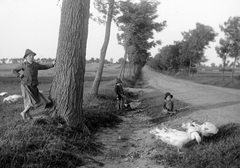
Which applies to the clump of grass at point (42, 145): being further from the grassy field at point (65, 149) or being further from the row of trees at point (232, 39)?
the row of trees at point (232, 39)

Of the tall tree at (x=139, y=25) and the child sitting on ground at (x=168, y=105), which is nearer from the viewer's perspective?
the child sitting on ground at (x=168, y=105)

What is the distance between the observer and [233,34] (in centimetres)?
2955

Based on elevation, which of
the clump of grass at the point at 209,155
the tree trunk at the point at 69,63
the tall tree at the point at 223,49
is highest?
the tall tree at the point at 223,49

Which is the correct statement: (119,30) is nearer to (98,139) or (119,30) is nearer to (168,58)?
(98,139)

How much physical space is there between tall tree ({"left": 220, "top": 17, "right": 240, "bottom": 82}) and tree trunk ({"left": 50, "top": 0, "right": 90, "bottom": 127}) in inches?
1103

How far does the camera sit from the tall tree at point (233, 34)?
29125 millimetres

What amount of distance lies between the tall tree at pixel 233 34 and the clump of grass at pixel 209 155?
2715 centimetres

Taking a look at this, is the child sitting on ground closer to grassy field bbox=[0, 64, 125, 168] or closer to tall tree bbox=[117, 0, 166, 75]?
grassy field bbox=[0, 64, 125, 168]

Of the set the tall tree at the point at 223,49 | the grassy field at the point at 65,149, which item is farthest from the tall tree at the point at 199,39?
the grassy field at the point at 65,149

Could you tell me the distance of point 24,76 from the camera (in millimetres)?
5887

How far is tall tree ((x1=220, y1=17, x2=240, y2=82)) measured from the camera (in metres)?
29.1

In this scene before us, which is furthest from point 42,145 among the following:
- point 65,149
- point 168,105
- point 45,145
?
point 168,105

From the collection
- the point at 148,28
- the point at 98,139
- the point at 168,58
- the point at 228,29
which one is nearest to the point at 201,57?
the point at 228,29

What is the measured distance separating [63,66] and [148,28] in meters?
22.0
